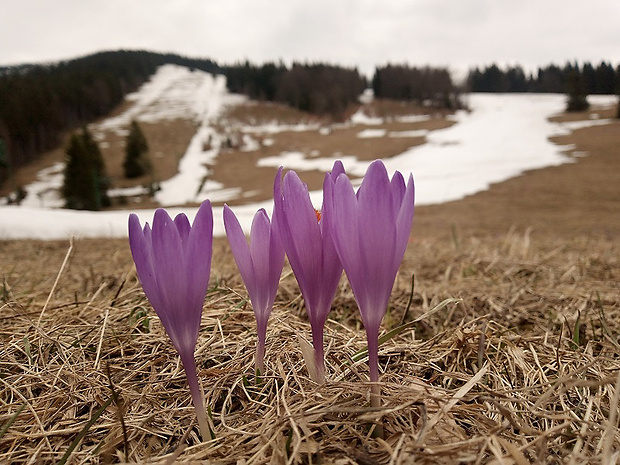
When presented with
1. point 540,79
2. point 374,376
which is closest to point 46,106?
point 374,376

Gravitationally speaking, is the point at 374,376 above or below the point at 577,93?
below

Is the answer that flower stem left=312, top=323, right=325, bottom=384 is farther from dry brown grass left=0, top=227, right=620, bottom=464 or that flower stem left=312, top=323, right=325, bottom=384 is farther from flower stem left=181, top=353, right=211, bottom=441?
flower stem left=181, top=353, right=211, bottom=441

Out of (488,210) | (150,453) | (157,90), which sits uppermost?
(157,90)

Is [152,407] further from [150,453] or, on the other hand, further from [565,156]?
[565,156]

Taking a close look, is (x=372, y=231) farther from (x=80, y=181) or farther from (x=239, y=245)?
(x=80, y=181)

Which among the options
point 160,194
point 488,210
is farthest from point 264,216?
point 160,194

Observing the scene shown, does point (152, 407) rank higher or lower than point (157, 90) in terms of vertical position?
lower
